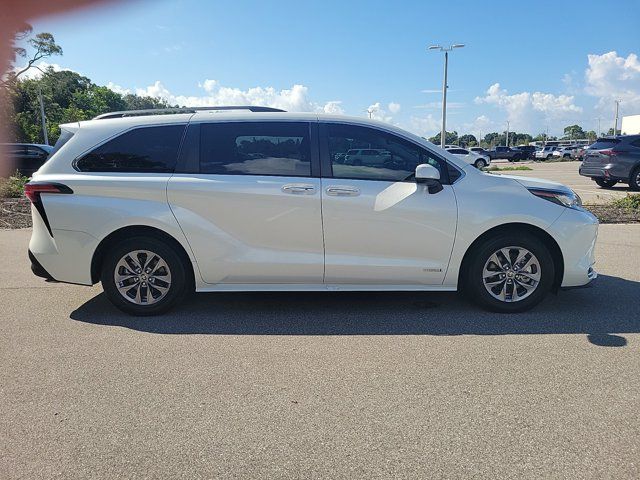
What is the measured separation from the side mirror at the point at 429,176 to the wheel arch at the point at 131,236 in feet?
7.38

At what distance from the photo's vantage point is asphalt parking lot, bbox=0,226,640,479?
→ 256 centimetres

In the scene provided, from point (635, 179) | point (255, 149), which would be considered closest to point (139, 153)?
point (255, 149)

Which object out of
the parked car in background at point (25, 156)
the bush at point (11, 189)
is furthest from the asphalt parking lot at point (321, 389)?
the parked car in background at point (25, 156)

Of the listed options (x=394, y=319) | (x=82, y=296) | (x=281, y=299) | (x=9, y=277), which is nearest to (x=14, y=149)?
(x=9, y=277)

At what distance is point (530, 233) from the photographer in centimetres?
470

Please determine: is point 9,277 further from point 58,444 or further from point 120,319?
point 58,444

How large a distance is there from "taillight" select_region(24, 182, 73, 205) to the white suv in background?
2 cm

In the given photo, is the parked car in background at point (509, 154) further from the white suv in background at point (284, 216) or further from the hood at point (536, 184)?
the white suv in background at point (284, 216)

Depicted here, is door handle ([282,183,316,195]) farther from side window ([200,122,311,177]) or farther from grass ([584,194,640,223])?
grass ([584,194,640,223])

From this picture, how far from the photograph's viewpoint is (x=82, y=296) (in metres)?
5.35

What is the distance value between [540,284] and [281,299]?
2546 mm

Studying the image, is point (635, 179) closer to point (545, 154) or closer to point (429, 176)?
point (429, 176)

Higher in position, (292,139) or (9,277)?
(292,139)

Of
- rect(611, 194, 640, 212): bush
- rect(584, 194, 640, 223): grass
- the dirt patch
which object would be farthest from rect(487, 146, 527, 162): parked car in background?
the dirt patch
